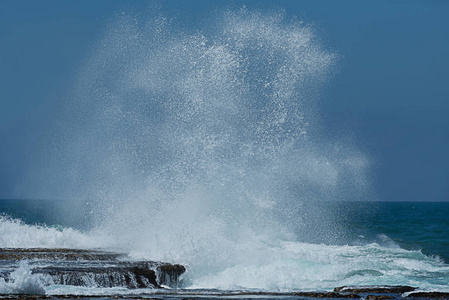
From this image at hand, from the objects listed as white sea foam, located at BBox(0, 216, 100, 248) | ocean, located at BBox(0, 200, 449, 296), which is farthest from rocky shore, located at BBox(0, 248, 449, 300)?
white sea foam, located at BBox(0, 216, 100, 248)

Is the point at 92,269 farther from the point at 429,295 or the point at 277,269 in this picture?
the point at 429,295

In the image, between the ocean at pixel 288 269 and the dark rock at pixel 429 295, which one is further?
the ocean at pixel 288 269

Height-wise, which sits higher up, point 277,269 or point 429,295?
point 277,269

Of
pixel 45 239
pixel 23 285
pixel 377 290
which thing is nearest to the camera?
pixel 23 285

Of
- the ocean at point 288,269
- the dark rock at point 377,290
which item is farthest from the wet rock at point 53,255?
the dark rock at point 377,290

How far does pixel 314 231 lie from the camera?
37469 millimetres

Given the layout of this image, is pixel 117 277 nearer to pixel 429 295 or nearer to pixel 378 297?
pixel 378 297

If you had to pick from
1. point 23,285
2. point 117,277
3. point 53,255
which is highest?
point 53,255

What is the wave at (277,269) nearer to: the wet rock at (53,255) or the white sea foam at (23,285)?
the white sea foam at (23,285)

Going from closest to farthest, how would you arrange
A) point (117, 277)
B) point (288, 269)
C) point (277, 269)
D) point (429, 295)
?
point (429, 295)
point (117, 277)
point (277, 269)
point (288, 269)

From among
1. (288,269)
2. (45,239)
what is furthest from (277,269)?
(45,239)

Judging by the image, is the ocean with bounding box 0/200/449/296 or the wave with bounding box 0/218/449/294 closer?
the ocean with bounding box 0/200/449/296

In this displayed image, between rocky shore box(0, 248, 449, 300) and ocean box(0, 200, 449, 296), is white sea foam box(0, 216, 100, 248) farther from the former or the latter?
rocky shore box(0, 248, 449, 300)

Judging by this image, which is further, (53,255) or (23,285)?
(53,255)
